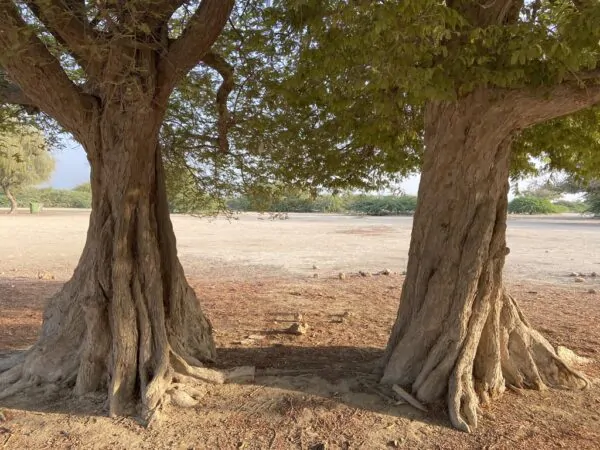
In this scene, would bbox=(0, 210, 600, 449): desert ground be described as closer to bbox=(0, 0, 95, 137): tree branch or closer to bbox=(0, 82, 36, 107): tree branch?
bbox=(0, 0, 95, 137): tree branch

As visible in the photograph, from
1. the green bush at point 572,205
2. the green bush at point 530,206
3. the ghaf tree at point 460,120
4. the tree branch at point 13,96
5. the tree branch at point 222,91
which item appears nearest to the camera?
the ghaf tree at point 460,120

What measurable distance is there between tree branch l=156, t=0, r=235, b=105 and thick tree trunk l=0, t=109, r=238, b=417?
464 mm

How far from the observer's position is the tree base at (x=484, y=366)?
170 inches

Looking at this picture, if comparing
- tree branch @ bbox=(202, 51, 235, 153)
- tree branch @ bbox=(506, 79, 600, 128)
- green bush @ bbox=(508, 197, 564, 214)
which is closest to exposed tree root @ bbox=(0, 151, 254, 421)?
tree branch @ bbox=(202, 51, 235, 153)

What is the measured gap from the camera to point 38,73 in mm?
4289

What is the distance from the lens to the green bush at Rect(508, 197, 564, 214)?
6241cm

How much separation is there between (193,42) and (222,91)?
1.84 metres

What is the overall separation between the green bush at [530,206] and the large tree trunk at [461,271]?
209ft

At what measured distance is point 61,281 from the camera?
12.5 m

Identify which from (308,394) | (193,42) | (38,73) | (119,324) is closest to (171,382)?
(119,324)

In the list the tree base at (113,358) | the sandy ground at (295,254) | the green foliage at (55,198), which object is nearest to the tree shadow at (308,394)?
the tree base at (113,358)

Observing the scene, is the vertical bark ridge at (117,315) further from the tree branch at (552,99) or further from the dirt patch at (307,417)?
the tree branch at (552,99)

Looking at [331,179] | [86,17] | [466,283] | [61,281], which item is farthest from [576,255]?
[86,17]

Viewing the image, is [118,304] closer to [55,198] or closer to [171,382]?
[171,382]
